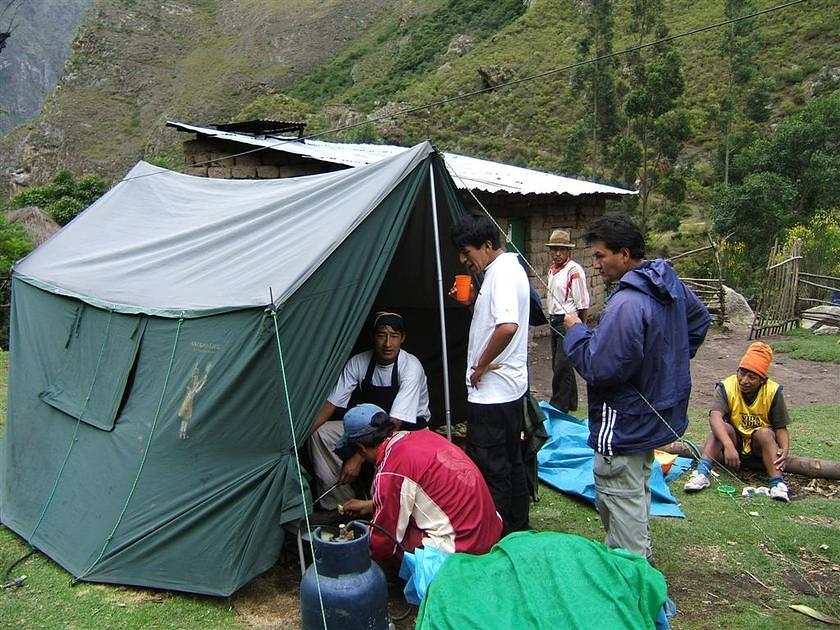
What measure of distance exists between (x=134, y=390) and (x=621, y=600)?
2.60 meters

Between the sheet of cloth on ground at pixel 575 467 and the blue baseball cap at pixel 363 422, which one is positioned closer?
the blue baseball cap at pixel 363 422

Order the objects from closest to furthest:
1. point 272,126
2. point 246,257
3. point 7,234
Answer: point 246,257
point 272,126
point 7,234

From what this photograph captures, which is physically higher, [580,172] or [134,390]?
[580,172]

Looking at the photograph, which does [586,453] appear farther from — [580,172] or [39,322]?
[580,172]

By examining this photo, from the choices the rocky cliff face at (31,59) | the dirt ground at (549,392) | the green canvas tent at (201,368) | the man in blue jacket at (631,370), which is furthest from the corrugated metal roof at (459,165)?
the rocky cliff face at (31,59)

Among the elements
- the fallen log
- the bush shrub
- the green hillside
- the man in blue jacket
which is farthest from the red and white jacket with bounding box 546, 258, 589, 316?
the bush shrub

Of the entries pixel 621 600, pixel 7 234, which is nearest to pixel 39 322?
pixel 621 600

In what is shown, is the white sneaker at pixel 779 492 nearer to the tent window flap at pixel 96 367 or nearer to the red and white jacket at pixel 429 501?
the red and white jacket at pixel 429 501

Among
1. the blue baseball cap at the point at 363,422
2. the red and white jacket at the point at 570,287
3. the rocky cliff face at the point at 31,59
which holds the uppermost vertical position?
the rocky cliff face at the point at 31,59

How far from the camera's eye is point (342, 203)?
391 cm

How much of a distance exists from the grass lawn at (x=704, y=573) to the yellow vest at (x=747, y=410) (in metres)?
0.36

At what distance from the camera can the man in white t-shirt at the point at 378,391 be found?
3.93m

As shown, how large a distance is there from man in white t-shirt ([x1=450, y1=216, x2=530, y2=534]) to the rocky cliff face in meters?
89.6

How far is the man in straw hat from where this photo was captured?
5.86m
